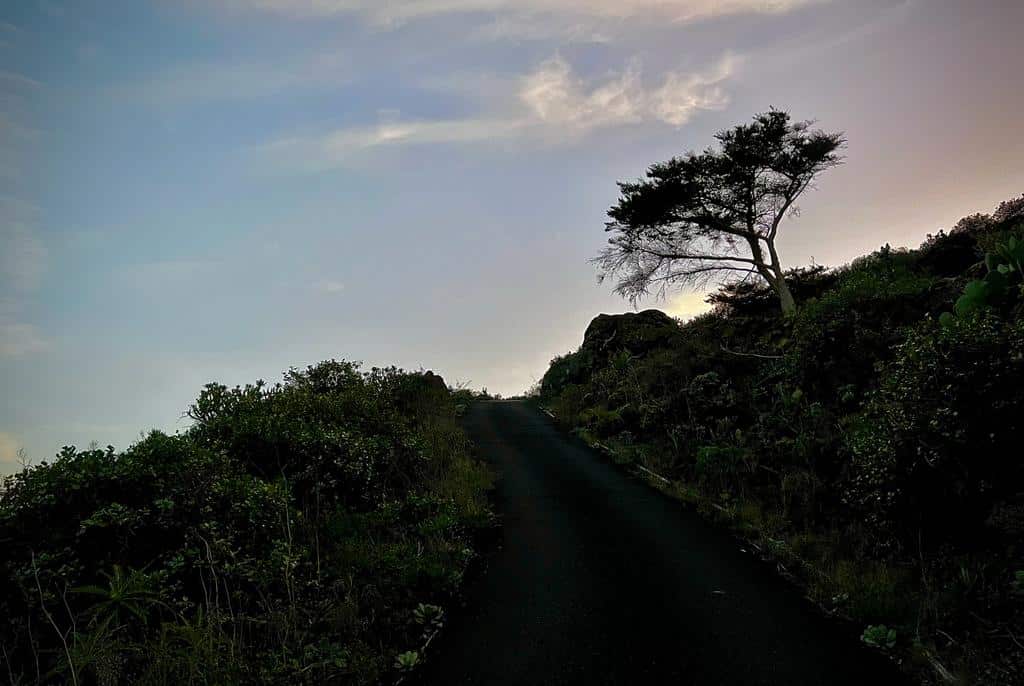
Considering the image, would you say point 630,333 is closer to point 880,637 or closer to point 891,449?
point 891,449

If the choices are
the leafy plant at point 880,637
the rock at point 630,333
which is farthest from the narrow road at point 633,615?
the rock at point 630,333

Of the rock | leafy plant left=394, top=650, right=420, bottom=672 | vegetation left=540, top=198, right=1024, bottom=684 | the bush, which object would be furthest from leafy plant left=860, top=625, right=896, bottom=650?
the rock

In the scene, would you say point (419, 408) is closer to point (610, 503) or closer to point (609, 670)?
point (610, 503)

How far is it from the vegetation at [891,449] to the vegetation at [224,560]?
195 inches

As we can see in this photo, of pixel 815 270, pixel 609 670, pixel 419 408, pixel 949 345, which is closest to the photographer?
pixel 609 670

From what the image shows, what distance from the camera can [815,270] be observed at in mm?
26141

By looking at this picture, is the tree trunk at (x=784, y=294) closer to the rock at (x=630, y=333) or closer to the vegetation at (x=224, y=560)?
the rock at (x=630, y=333)

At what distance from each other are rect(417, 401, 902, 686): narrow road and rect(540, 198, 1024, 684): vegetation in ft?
1.96

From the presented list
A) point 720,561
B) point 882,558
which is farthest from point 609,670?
point 882,558

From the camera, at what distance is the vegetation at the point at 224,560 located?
6.22 meters

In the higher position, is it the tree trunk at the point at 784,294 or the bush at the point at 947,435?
the tree trunk at the point at 784,294

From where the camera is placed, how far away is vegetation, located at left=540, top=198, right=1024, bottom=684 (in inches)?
261

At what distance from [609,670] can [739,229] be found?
23194mm

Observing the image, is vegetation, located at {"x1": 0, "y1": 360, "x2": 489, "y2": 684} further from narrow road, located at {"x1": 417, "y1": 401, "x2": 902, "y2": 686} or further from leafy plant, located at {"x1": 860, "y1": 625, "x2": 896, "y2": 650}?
leafy plant, located at {"x1": 860, "y1": 625, "x2": 896, "y2": 650}
